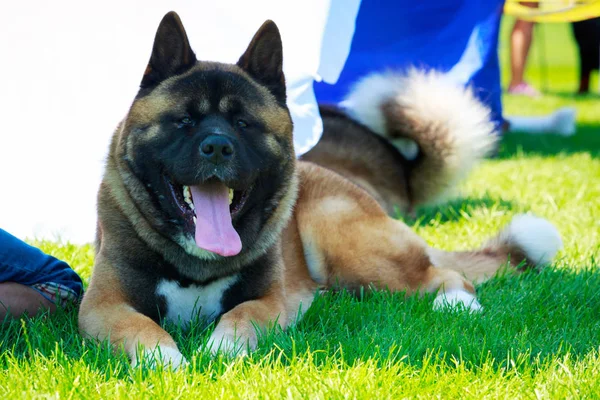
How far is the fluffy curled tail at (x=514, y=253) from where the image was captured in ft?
11.8

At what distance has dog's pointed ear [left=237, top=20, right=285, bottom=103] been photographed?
116 inches

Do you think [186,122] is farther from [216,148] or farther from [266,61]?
[266,61]

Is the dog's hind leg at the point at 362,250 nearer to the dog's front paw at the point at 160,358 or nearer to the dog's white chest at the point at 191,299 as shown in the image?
the dog's white chest at the point at 191,299

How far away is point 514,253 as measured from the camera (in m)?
3.71

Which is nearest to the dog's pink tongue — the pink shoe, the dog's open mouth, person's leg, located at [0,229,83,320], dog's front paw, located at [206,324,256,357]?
the dog's open mouth

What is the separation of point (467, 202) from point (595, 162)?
2.31 metres

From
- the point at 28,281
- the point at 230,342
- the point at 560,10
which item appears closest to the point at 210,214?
the point at 230,342

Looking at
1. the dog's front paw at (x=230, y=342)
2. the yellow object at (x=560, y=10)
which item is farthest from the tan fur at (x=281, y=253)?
the yellow object at (x=560, y=10)

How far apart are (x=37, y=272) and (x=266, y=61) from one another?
119cm

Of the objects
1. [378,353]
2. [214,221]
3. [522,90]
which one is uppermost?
[214,221]

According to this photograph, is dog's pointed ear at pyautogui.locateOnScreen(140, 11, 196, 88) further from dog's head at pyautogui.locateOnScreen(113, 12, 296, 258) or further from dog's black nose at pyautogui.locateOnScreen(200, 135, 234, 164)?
dog's black nose at pyautogui.locateOnScreen(200, 135, 234, 164)

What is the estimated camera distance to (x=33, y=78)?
4.36 meters

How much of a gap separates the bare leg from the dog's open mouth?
634mm

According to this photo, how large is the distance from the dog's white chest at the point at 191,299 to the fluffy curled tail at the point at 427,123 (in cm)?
216
